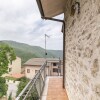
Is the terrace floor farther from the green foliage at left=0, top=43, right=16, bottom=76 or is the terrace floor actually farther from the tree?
the green foliage at left=0, top=43, right=16, bottom=76

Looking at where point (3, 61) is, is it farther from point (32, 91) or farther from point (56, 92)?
point (32, 91)

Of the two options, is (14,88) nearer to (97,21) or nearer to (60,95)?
(60,95)

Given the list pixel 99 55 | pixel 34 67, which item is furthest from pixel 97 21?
pixel 34 67

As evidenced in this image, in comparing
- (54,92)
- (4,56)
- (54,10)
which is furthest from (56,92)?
(4,56)

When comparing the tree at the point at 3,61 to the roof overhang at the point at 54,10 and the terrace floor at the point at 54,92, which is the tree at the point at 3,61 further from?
the roof overhang at the point at 54,10

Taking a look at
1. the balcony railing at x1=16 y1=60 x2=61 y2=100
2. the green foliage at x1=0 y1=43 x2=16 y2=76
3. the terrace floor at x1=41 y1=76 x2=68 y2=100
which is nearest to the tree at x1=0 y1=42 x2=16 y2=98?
the green foliage at x1=0 y1=43 x2=16 y2=76

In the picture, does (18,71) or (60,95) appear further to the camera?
(18,71)

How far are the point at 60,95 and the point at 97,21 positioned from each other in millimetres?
4285

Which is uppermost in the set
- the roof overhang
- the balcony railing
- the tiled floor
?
the roof overhang

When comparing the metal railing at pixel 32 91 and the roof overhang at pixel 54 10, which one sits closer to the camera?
the metal railing at pixel 32 91

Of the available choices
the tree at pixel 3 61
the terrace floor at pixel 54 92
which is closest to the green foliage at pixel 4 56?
the tree at pixel 3 61

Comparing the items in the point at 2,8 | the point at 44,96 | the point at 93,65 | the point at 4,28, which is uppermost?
the point at 2,8

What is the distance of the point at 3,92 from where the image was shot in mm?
25453

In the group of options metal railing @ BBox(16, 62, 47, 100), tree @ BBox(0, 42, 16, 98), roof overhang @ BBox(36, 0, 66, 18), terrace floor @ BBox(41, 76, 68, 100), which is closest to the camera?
metal railing @ BBox(16, 62, 47, 100)
